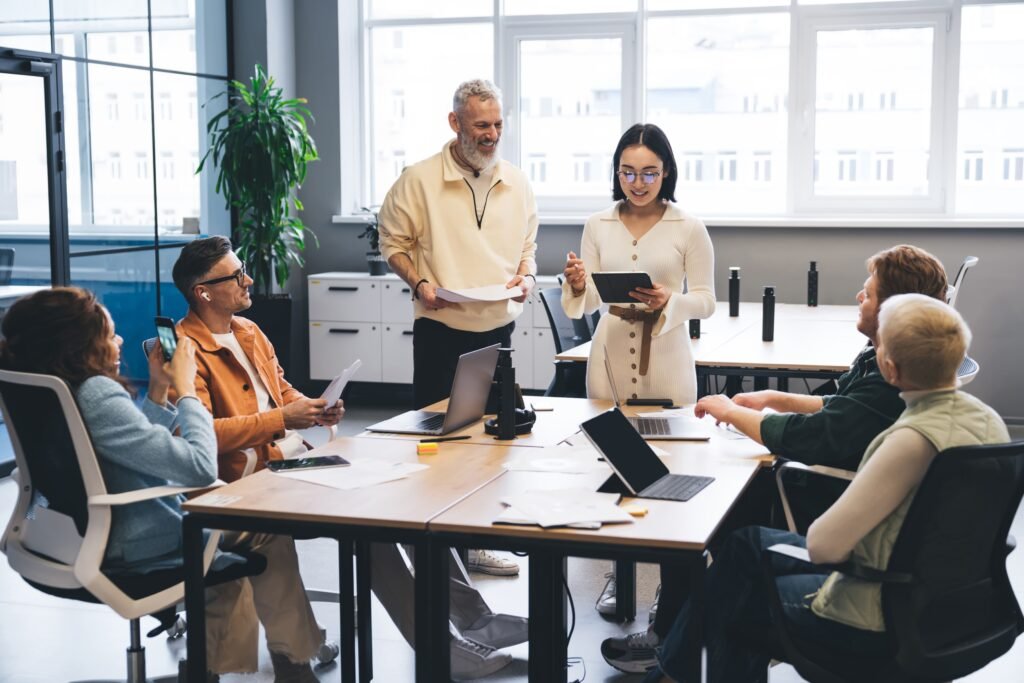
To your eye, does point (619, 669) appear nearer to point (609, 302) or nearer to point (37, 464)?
point (609, 302)

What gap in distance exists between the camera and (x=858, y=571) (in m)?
2.16

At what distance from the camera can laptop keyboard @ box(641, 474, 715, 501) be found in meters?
2.48

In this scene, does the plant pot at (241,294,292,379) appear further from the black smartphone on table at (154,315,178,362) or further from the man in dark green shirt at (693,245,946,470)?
the man in dark green shirt at (693,245,946,470)

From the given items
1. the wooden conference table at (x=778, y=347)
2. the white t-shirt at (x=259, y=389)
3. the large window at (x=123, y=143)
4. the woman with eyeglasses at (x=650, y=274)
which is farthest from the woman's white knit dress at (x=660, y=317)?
the large window at (x=123, y=143)

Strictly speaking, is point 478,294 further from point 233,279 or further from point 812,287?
point 812,287

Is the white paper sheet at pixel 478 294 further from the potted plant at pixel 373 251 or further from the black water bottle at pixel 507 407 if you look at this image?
the potted plant at pixel 373 251

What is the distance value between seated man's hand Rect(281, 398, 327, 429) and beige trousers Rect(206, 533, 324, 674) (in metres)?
0.32

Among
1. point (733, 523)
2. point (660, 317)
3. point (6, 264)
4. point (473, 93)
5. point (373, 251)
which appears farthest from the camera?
point (373, 251)

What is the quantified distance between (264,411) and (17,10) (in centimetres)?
348

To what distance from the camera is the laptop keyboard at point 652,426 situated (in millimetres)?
3125

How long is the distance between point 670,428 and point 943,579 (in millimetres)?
1133

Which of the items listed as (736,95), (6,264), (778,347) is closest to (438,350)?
(778,347)

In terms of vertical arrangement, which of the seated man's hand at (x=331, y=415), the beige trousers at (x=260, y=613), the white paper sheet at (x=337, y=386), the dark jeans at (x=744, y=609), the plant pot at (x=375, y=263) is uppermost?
the plant pot at (x=375, y=263)

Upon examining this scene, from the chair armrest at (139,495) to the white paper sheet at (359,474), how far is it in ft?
0.78
